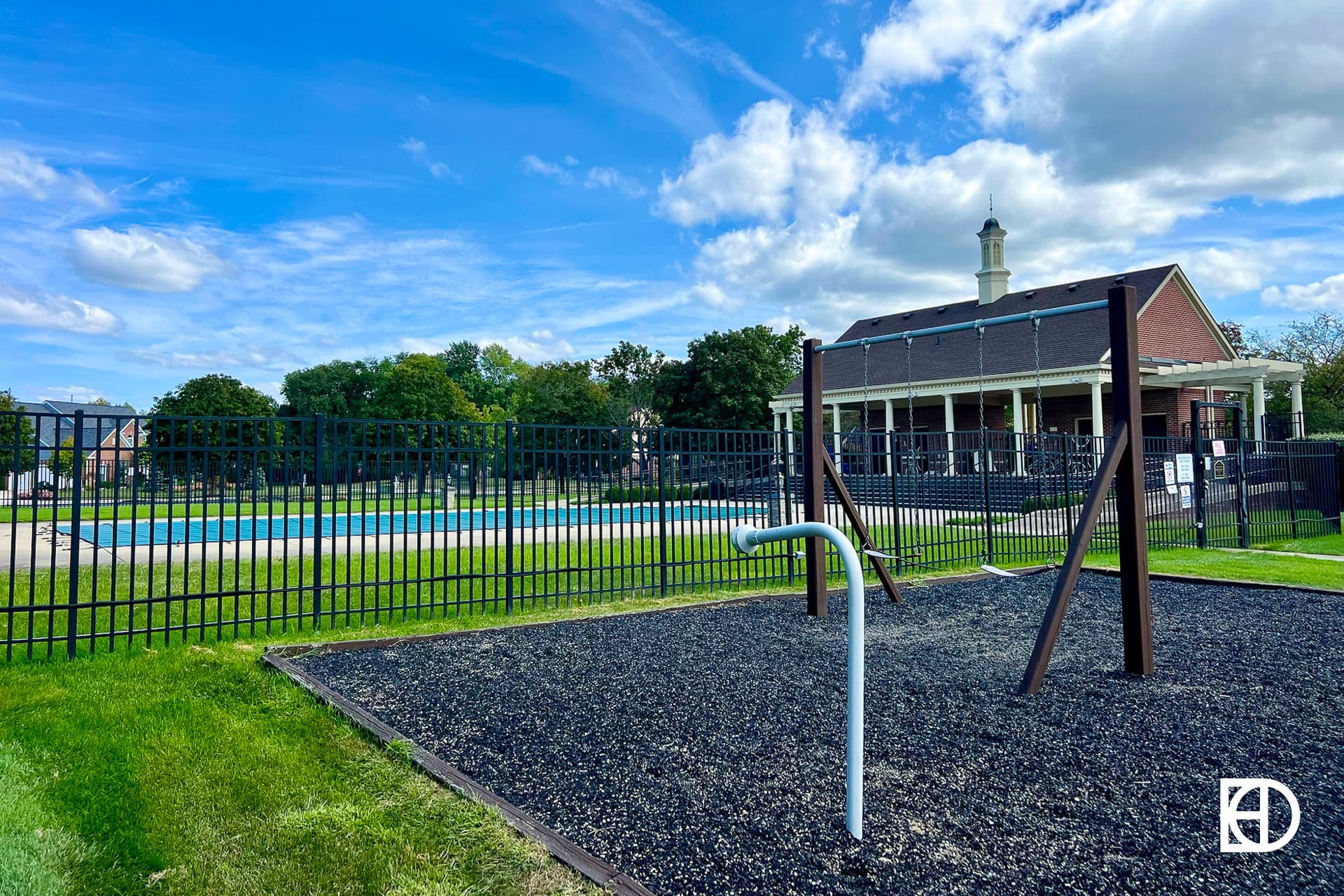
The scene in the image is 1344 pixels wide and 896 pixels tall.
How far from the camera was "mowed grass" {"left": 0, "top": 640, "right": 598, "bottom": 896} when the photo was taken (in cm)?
267

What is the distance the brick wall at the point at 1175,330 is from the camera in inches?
1128

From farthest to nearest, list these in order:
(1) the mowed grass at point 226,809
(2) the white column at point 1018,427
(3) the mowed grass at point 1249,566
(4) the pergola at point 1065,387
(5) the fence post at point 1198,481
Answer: (4) the pergola at point 1065,387, (5) the fence post at point 1198,481, (2) the white column at point 1018,427, (3) the mowed grass at point 1249,566, (1) the mowed grass at point 226,809

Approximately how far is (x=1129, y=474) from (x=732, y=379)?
4070 centimetres

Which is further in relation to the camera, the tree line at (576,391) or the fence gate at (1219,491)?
the tree line at (576,391)

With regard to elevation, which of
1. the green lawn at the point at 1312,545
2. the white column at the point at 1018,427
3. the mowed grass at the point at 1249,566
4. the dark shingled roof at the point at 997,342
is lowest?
the green lawn at the point at 1312,545

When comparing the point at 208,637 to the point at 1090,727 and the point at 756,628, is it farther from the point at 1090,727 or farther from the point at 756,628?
the point at 1090,727

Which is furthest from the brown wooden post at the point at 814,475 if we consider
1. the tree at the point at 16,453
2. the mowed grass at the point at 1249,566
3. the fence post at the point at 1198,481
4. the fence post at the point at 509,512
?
the fence post at the point at 1198,481

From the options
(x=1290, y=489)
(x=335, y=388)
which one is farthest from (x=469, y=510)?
(x=335, y=388)

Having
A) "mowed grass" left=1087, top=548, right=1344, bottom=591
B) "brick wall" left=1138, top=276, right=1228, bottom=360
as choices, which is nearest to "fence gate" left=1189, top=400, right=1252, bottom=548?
"mowed grass" left=1087, top=548, right=1344, bottom=591

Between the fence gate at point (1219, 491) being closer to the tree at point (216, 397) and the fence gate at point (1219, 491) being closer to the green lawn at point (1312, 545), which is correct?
the green lawn at point (1312, 545)

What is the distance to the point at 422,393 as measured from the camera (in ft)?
184

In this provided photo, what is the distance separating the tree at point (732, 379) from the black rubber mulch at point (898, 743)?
39.3 metres

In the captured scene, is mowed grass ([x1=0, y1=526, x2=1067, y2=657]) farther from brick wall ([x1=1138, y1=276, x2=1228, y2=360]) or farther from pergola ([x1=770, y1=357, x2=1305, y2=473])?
brick wall ([x1=1138, y1=276, x2=1228, y2=360])

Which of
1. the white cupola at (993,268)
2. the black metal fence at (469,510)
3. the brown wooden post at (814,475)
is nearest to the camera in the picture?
the black metal fence at (469,510)
